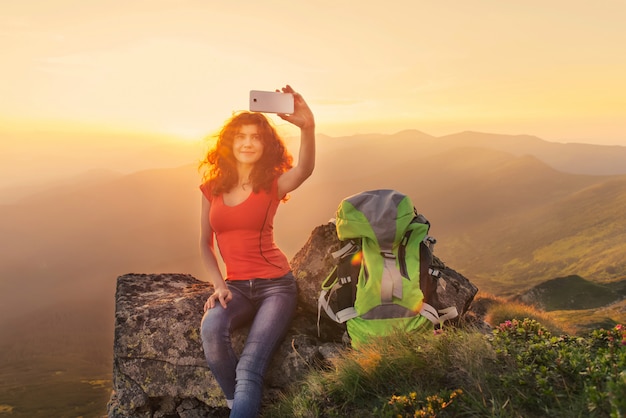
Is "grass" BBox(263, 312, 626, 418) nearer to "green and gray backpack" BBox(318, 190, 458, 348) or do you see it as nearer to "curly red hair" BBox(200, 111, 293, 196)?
"green and gray backpack" BBox(318, 190, 458, 348)

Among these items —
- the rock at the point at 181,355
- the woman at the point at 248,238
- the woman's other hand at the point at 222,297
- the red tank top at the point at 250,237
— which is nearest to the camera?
the woman at the point at 248,238

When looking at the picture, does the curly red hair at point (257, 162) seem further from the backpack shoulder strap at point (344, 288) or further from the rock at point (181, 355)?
the rock at point (181, 355)

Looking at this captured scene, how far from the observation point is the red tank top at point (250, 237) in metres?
Result: 5.61

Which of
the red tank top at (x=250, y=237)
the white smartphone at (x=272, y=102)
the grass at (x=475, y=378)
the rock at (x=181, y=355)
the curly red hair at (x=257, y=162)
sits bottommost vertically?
the rock at (x=181, y=355)

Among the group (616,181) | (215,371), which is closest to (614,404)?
(215,371)

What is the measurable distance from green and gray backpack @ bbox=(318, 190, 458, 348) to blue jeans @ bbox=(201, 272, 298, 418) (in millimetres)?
698

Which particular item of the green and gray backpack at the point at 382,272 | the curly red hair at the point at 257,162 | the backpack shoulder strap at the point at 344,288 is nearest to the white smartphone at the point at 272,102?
the curly red hair at the point at 257,162

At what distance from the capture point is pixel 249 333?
5.23m

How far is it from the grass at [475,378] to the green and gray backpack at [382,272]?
53 centimetres

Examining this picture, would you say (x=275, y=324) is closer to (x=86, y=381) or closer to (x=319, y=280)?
(x=319, y=280)

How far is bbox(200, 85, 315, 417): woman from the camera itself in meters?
5.09

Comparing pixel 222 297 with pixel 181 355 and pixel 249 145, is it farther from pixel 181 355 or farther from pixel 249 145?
pixel 249 145

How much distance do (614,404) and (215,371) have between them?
366cm

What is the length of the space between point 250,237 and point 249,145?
3.77 ft
